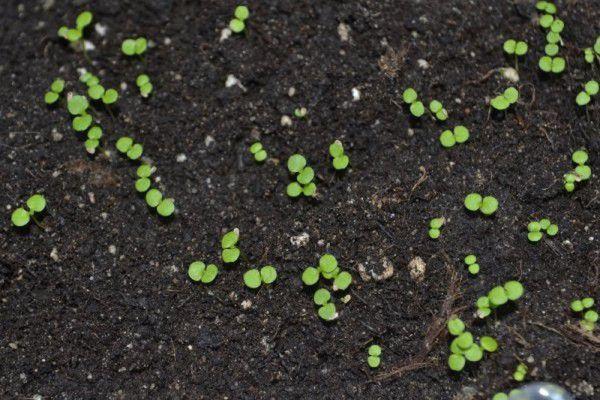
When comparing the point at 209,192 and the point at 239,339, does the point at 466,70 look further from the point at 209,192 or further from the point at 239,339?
the point at 239,339

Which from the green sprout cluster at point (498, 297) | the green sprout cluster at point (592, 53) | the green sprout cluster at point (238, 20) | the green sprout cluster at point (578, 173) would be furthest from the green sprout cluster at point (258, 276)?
the green sprout cluster at point (592, 53)

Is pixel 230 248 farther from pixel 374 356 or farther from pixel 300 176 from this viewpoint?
pixel 374 356

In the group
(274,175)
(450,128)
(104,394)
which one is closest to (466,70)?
(450,128)

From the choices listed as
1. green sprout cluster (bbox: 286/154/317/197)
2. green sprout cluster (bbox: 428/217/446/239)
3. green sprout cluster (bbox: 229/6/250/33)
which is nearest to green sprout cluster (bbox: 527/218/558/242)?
green sprout cluster (bbox: 428/217/446/239)

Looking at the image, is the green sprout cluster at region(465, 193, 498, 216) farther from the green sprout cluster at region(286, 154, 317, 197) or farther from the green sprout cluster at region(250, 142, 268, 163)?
the green sprout cluster at region(250, 142, 268, 163)

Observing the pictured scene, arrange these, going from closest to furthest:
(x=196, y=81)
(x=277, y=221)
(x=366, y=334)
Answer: (x=366, y=334), (x=277, y=221), (x=196, y=81)

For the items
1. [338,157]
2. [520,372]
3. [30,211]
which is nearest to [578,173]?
[520,372]

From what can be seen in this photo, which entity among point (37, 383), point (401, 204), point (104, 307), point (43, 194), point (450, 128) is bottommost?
point (37, 383)
